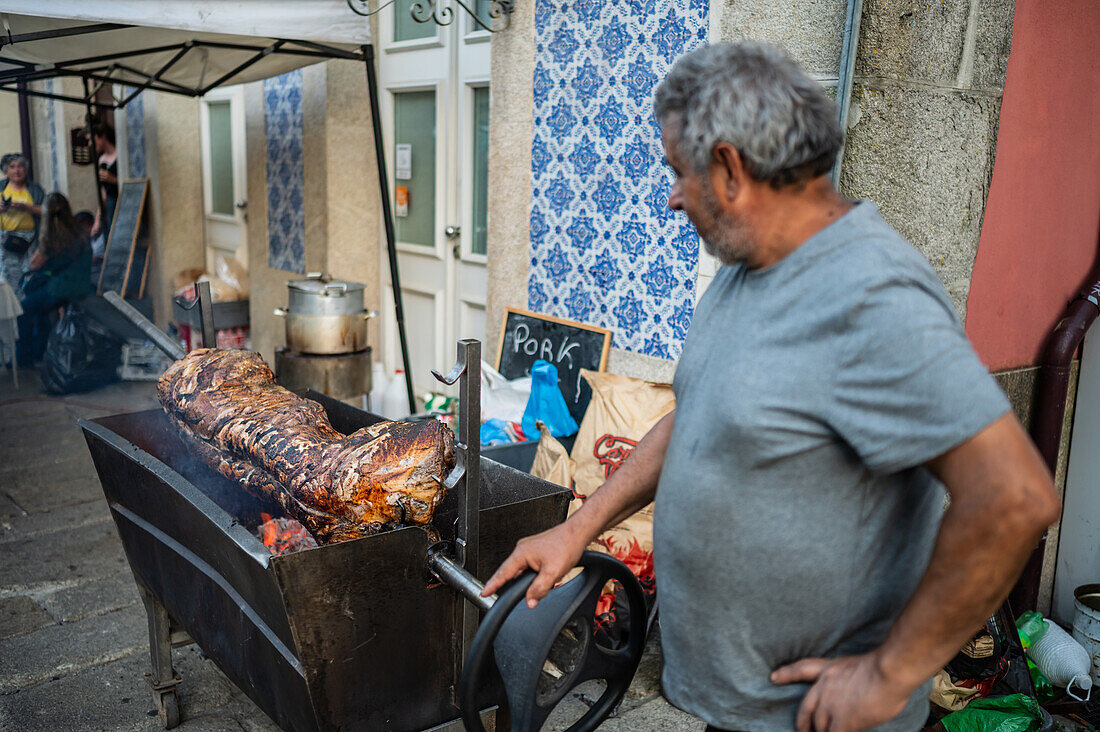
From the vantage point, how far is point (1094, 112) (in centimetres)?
370

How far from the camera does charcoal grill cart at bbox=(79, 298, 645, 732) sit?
165 cm

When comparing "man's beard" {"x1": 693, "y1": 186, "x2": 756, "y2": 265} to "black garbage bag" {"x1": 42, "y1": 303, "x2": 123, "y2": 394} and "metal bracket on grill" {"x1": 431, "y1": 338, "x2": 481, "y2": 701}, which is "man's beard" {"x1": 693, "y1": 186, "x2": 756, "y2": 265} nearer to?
"metal bracket on grill" {"x1": 431, "y1": 338, "x2": 481, "y2": 701}

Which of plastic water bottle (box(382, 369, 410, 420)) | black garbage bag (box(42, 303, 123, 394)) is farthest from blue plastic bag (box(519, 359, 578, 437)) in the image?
black garbage bag (box(42, 303, 123, 394))

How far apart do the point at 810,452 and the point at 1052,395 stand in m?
2.97

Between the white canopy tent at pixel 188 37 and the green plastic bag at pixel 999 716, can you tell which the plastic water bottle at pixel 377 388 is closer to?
the white canopy tent at pixel 188 37

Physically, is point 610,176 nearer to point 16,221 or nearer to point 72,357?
point 72,357

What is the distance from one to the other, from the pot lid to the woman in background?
389 cm

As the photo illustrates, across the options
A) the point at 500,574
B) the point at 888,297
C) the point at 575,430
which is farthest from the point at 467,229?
the point at 888,297

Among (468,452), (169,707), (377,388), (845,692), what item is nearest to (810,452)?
(845,692)

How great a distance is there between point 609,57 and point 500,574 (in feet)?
9.56

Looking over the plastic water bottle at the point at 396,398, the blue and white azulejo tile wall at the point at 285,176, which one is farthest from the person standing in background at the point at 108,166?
the plastic water bottle at the point at 396,398

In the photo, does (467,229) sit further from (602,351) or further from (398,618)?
(398,618)

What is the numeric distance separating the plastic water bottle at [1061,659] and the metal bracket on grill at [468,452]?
8.55 feet

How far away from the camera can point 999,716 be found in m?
2.87
